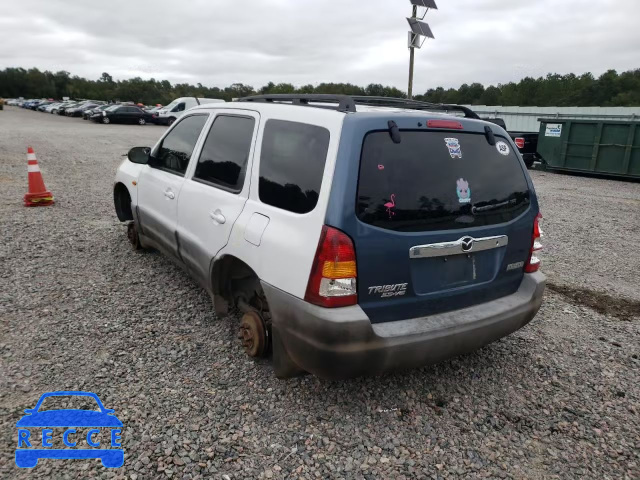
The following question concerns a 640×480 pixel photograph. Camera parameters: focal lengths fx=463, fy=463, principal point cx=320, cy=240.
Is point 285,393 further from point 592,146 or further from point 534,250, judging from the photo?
point 592,146

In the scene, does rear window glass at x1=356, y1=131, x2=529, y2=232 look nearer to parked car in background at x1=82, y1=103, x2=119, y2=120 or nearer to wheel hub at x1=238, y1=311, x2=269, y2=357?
wheel hub at x1=238, y1=311, x2=269, y2=357

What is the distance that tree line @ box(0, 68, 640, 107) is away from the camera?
52250 mm

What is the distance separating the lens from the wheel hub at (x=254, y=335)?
10.2ft

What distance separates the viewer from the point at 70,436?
2.53 m

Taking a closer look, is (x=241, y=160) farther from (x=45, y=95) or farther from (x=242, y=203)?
(x=45, y=95)

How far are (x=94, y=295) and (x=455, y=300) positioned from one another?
3.24 meters

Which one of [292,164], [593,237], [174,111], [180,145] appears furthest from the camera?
[174,111]

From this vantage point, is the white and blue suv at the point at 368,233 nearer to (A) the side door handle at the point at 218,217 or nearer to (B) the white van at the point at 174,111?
(A) the side door handle at the point at 218,217

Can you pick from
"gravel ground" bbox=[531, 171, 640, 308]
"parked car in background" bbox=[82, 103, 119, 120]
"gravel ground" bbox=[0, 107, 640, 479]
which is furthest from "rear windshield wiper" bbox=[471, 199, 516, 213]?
"parked car in background" bbox=[82, 103, 119, 120]

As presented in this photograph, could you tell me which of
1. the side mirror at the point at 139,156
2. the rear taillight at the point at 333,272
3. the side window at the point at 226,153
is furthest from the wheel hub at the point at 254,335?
the side mirror at the point at 139,156

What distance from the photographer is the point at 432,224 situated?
262cm

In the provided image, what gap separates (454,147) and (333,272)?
1.10m

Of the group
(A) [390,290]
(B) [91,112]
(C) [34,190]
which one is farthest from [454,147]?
(B) [91,112]

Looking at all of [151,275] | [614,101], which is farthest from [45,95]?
[151,275]
